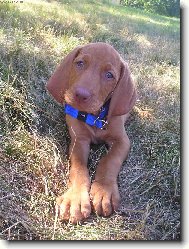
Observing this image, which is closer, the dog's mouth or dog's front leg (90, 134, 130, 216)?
dog's front leg (90, 134, 130, 216)

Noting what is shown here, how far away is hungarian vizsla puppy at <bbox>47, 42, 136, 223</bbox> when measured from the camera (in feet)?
7.52

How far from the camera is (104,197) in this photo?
231 cm

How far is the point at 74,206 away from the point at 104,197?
171 millimetres

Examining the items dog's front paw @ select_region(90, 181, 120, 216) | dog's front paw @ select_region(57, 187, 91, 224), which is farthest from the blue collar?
dog's front paw @ select_region(57, 187, 91, 224)

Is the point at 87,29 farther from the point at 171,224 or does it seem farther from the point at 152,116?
the point at 171,224

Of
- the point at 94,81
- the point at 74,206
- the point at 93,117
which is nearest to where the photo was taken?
the point at 74,206

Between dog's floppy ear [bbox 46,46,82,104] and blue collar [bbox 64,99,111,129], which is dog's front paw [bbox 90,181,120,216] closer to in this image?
blue collar [bbox 64,99,111,129]

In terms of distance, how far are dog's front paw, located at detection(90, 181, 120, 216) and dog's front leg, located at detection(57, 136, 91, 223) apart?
0.04 meters

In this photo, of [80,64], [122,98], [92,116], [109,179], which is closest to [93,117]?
[92,116]

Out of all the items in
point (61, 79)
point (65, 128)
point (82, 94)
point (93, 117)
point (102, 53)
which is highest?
point (102, 53)

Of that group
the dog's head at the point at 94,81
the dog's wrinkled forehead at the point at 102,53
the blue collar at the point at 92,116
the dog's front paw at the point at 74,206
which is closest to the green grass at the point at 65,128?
the dog's front paw at the point at 74,206

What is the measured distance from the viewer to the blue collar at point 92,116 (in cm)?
271

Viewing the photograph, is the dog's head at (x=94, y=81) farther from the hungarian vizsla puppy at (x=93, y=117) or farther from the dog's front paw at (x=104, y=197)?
the dog's front paw at (x=104, y=197)

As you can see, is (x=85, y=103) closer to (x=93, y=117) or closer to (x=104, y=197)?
(x=93, y=117)
